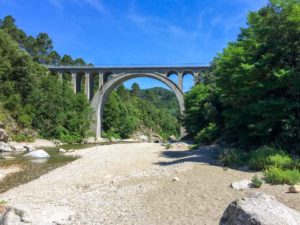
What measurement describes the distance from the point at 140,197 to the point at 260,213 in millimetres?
5802

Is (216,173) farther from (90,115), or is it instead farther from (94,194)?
(90,115)

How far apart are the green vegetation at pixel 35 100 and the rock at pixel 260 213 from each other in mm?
38832

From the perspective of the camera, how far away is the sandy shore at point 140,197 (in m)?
7.77

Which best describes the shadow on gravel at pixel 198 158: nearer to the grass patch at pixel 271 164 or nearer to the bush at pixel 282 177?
the grass patch at pixel 271 164

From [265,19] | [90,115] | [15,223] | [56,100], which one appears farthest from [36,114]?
[15,223]

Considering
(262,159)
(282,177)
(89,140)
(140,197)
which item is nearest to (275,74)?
(262,159)

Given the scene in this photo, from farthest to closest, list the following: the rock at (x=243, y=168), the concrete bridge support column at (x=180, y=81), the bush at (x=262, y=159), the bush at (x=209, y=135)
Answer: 1. the concrete bridge support column at (x=180, y=81)
2. the bush at (x=209, y=135)
3. the rock at (x=243, y=168)
4. the bush at (x=262, y=159)

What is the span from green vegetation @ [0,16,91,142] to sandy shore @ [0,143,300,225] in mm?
29749

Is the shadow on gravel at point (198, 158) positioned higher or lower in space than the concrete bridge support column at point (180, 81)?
lower

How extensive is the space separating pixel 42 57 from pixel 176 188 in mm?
73667

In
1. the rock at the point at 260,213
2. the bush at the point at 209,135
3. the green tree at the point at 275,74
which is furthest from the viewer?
the bush at the point at 209,135

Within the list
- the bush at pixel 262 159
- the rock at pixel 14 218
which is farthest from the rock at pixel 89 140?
the rock at pixel 14 218

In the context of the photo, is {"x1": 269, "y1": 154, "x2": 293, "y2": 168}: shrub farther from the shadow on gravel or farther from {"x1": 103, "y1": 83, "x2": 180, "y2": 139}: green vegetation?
{"x1": 103, "y1": 83, "x2": 180, "y2": 139}: green vegetation

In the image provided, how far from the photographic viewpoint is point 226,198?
28.9 feet
